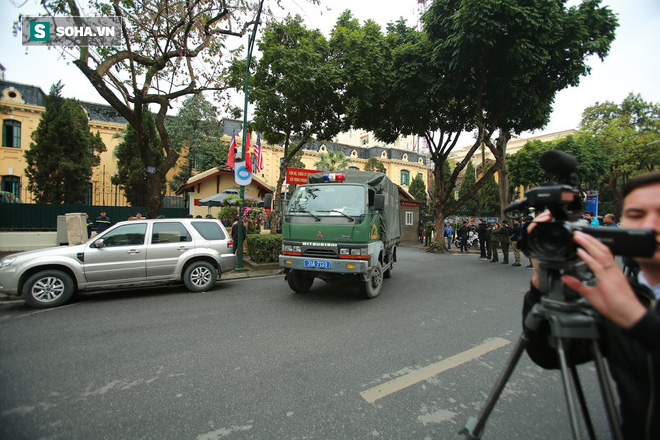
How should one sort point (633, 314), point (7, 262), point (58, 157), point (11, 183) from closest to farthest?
point (633, 314) → point (7, 262) → point (58, 157) → point (11, 183)

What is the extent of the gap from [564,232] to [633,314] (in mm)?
360

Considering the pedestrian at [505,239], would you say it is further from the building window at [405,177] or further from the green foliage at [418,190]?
the building window at [405,177]

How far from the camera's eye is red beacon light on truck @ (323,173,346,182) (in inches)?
273

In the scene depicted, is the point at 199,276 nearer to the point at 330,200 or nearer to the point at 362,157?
the point at 330,200

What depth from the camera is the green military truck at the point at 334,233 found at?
Answer: 19.2 ft

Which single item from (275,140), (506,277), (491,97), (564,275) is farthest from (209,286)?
(491,97)

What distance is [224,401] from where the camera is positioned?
9.08 ft

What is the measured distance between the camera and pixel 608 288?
1.14 metres

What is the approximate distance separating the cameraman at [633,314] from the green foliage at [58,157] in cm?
2345

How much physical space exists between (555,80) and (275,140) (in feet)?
42.3

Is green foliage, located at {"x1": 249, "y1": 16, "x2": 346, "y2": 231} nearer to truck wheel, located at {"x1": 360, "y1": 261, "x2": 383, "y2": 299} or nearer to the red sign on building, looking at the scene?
the red sign on building

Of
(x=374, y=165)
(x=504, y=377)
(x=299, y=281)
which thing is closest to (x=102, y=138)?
(x=374, y=165)

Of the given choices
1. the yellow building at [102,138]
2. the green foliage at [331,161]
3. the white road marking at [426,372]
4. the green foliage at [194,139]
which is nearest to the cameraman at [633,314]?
the white road marking at [426,372]

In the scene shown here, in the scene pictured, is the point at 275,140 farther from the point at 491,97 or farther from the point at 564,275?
the point at 564,275
